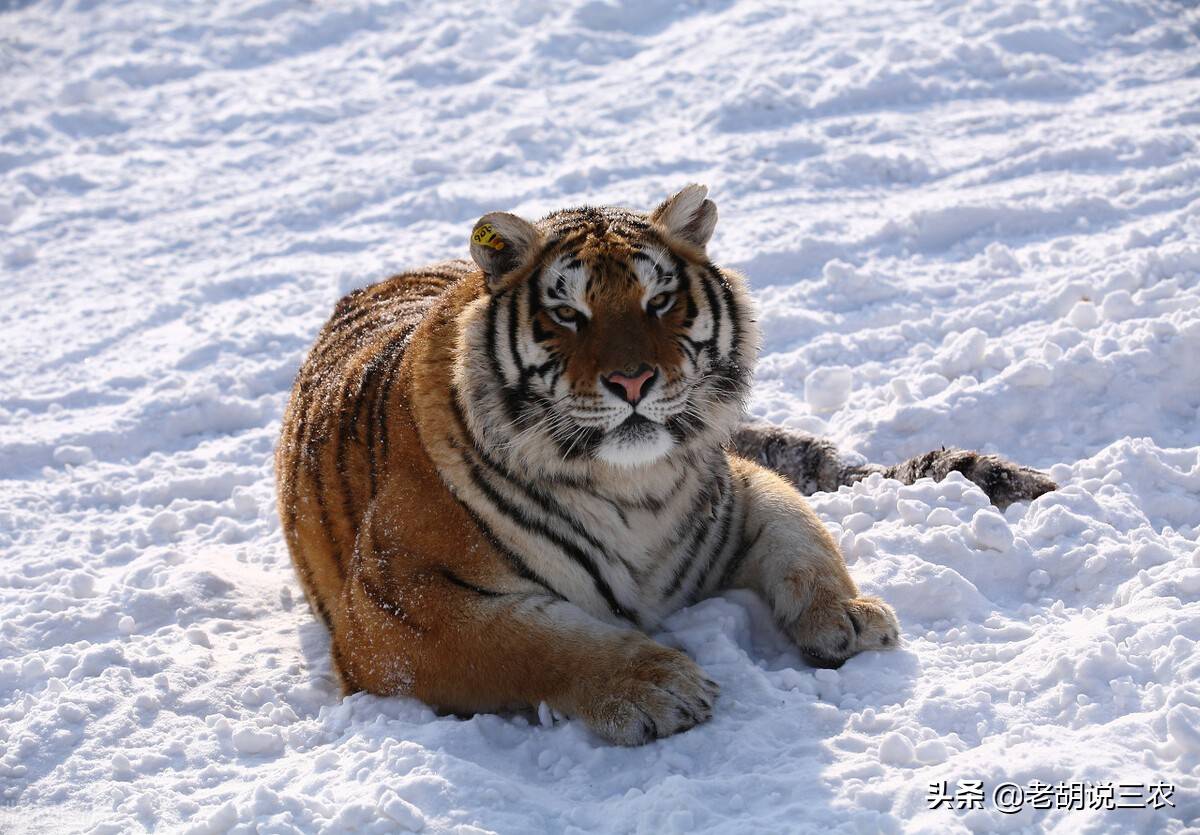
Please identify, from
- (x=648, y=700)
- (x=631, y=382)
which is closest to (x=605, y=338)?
(x=631, y=382)

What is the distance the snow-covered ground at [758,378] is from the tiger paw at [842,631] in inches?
2.2

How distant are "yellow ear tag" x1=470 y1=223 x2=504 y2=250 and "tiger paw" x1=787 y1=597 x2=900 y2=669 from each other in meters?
1.21

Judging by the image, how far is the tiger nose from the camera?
3.07 m

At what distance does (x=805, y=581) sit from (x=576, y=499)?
62 centimetres

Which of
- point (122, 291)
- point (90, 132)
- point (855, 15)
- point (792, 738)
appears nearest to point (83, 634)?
point (792, 738)

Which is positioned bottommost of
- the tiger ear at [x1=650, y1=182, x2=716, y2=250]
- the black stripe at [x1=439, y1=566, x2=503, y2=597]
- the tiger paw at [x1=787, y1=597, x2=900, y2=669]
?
the tiger paw at [x1=787, y1=597, x2=900, y2=669]

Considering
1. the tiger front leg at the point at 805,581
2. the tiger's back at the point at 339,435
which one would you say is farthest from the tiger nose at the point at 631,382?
the tiger's back at the point at 339,435

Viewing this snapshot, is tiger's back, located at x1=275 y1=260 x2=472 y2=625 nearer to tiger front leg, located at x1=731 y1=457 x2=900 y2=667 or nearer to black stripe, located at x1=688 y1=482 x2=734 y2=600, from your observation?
black stripe, located at x1=688 y1=482 x2=734 y2=600

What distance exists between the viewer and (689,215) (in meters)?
3.45

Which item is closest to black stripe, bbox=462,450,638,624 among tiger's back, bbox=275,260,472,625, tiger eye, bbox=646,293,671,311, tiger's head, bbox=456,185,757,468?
tiger's head, bbox=456,185,757,468

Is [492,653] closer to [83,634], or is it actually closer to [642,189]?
[83,634]

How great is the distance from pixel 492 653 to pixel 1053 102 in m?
5.51

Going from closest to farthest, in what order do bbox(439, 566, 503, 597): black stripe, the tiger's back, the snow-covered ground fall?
the snow-covered ground
bbox(439, 566, 503, 597): black stripe
the tiger's back

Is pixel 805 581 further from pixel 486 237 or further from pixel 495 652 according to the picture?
pixel 486 237
